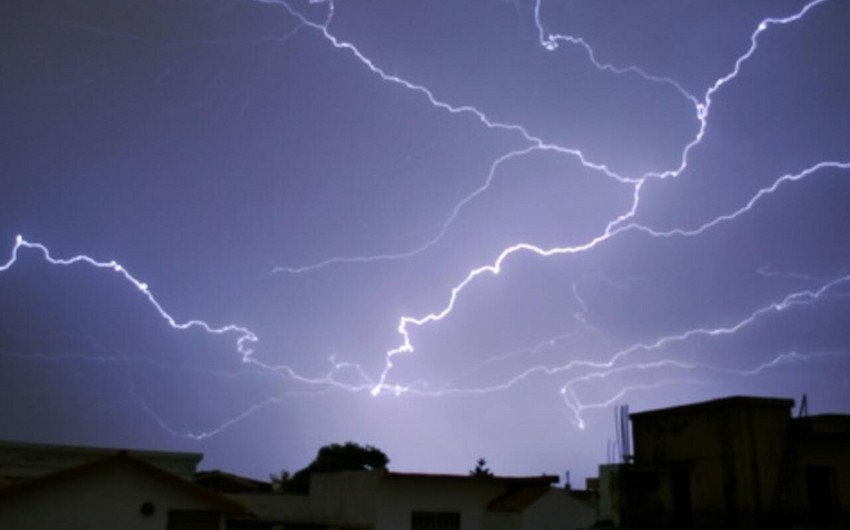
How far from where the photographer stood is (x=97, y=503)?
14859mm

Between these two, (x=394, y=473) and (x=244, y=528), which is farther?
→ (x=244, y=528)

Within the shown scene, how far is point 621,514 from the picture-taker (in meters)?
25.9

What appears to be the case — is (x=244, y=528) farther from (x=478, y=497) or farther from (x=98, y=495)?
(x=98, y=495)

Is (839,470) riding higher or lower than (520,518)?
higher

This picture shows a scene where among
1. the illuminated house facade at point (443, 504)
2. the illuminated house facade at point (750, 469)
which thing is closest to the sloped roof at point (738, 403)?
the illuminated house facade at point (750, 469)

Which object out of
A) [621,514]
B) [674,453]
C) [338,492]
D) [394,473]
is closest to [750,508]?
[674,453]

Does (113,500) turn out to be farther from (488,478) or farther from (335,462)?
(335,462)

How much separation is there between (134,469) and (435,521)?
10.2 metres

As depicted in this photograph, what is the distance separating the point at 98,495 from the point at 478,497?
12195 mm

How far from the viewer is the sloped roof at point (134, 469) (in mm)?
14172

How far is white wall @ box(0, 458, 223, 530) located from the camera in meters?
14.3

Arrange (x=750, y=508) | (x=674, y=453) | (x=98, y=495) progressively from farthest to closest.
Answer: (x=674, y=453) → (x=750, y=508) → (x=98, y=495)

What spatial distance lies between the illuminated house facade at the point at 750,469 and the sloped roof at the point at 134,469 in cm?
1463

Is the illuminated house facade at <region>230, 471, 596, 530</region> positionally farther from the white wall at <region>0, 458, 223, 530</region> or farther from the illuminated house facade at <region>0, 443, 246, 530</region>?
the white wall at <region>0, 458, 223, 530</region>
